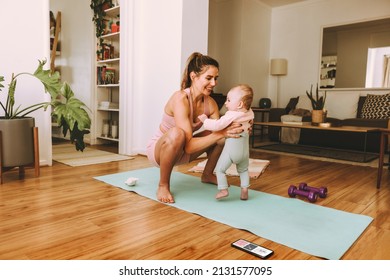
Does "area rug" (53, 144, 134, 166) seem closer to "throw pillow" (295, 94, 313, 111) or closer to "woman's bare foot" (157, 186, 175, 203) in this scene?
"woman's bare foot" (157, 186, 175, 203)

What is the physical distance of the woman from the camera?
180cm

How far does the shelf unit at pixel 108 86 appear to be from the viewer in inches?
161

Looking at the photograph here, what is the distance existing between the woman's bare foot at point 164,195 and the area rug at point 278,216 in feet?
0.14

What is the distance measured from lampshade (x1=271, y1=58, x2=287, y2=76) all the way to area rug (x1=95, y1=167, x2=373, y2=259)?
4.26 meters

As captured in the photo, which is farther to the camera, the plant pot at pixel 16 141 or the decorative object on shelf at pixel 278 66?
the decorative object on shelf at pixel 278 66

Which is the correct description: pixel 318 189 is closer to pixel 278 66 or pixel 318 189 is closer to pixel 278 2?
pixel 278 66

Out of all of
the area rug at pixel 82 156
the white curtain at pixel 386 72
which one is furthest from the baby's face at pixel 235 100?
the white curtain at pixel 386 72

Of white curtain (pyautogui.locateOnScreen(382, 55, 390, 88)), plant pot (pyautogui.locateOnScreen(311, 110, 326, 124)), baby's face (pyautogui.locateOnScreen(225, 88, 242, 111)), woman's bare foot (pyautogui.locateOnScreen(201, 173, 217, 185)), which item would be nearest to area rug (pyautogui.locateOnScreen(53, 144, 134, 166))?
woman's bare foot (pyautogui.locateOnScreen(201, 173, 217, 185))

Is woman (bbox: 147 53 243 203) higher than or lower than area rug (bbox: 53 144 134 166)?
higher

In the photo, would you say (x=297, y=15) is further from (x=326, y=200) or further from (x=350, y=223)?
(x=350, y=223)

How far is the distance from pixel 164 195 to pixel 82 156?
1.77 m

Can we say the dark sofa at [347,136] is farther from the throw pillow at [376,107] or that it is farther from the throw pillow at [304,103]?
the throw pillow at [304,103]

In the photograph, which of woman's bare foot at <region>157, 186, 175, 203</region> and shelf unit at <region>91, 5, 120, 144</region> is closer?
woman's bare foot at <region>157, 186, 175, 203</region>

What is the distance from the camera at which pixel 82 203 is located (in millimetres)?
1801
